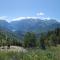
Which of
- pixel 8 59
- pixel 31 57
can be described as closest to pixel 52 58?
pixel 31 57

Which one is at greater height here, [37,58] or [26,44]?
[37,58]

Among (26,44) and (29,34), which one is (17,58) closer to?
(26,44)

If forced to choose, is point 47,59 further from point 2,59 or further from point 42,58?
point 2,59

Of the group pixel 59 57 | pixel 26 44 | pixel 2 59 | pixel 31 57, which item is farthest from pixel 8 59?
pixel 26 44

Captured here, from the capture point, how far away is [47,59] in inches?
391

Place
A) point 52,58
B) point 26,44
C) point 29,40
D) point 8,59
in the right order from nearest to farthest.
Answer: point 8,59, point 52,58, point 26,44, point 29,40

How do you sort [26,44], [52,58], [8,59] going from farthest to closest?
[26,44]
[52,58]
[8,59]

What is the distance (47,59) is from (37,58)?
1.49 ft

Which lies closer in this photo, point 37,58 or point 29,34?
point 37,58

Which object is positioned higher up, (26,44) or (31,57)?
(31,57)

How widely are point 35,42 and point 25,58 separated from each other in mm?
44627

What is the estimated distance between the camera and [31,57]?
9953mm

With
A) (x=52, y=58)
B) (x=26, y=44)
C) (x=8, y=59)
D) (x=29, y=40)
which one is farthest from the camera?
(x=29, y=40)

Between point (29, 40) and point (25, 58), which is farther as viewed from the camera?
point (29, 40)
